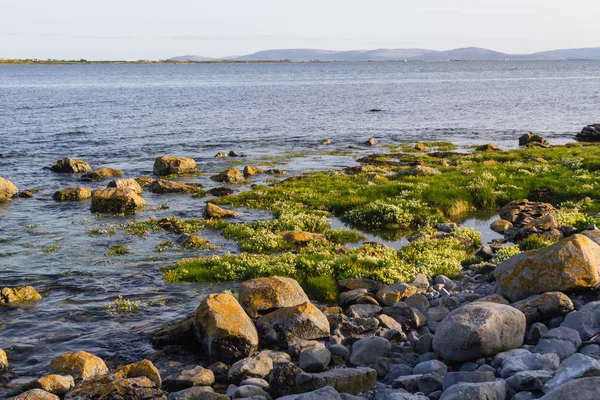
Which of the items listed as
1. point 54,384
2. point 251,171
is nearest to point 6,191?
point 251,171

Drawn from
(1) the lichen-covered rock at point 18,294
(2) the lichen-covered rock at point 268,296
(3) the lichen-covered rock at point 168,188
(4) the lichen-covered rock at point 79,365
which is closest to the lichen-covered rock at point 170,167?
(3) the lichen-covered rock at point 168,188

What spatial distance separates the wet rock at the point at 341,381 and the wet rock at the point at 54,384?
4.69 m

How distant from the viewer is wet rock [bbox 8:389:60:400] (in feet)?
36.9

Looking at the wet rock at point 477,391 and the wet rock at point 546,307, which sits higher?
the wet rock at point 477,391

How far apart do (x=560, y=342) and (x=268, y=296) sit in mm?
7006

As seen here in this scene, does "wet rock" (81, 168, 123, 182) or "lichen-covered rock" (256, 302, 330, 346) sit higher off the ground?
"lichen-covered rock" (256, 302, 330, 346)

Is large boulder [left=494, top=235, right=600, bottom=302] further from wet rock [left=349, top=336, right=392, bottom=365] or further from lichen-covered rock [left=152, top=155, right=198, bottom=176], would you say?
lichen-covered rock [left=152, top=155, right=198, bottom=176]

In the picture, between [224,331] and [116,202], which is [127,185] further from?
[224,331]

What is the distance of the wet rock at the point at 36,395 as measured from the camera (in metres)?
11.2

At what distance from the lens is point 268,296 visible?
15.4 metres

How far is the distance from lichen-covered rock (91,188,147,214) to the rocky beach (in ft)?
0.23

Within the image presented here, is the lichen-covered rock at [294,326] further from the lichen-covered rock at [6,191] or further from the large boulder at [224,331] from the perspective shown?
the lichen-covered rock at [6,191]

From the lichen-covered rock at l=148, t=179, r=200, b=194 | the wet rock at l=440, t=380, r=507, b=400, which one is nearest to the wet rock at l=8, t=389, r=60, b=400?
A: the wet rock at l=440, t=380, r=507, b=400

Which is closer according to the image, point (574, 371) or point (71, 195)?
point (574, 371)
